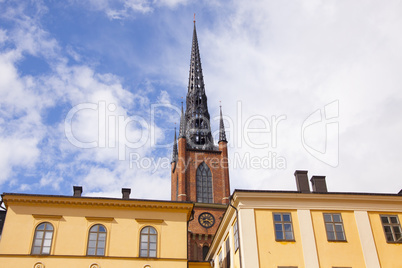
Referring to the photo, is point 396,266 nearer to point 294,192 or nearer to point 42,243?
point 294,192

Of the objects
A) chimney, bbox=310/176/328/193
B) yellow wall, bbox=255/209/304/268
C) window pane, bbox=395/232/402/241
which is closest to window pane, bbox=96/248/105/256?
yellow wall, bbox=255/209/304/268

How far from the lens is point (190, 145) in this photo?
58.6 metres

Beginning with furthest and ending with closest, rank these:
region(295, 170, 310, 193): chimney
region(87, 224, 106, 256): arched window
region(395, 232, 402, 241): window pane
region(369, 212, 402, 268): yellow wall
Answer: region(295, 170, 310, 193): chimney → region(87, 224, 106, 256): arched window → region(395, 232, 402, 241): window pane → region(369, 212, 402, 268): yellow wall


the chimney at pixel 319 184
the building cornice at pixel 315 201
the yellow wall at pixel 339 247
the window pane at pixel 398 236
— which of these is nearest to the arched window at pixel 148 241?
the building cornice at pixel 315 201

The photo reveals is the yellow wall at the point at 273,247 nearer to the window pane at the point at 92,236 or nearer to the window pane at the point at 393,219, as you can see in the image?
the window pane at the point at 393,219

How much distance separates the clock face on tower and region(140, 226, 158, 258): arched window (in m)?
25.2

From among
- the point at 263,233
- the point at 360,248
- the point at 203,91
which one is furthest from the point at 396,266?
the point at 203,91

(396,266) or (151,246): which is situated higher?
(151,246)

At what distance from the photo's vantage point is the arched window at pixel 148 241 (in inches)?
875

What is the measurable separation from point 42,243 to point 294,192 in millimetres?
13317

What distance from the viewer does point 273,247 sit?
20438 millimetres

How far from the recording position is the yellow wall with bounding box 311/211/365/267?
2031cm

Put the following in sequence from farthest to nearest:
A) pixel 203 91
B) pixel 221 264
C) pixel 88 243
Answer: pixel 203 91
pixel 221 264
pixel 88 243

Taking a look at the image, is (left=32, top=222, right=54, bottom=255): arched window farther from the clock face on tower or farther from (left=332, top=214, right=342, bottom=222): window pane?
the clock face on tower
